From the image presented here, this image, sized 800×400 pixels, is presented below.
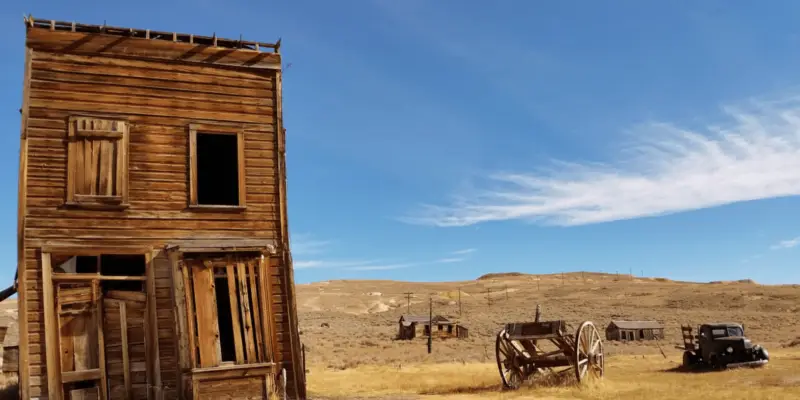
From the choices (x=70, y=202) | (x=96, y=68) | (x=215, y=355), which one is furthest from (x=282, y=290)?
(x=96, y=68)

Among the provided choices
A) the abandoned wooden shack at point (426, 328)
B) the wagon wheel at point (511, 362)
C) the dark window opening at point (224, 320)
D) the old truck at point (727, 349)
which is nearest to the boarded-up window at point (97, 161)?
the dark window opening at point (224, 320)

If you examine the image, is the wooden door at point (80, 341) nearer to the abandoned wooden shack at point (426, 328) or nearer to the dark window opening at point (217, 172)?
the dark window opening at point (217, 172)

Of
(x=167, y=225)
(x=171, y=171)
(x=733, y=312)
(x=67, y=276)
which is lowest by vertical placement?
(x=733, y=312)

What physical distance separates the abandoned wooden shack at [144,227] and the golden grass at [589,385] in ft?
12.9

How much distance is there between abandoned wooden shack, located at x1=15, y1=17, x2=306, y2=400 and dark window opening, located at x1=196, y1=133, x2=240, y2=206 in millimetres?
1918

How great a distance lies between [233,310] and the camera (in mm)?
13711

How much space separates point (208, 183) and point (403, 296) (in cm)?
7076

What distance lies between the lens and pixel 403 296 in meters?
87.3

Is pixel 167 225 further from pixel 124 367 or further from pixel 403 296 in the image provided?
pixel 403 296

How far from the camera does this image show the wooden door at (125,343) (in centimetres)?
1360

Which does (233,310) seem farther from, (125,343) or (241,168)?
(241,168)

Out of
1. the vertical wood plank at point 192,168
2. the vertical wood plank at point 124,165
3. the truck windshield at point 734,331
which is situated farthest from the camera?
the truck windshield at point 734,331

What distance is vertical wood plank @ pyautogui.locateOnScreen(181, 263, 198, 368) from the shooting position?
13219 millimetres

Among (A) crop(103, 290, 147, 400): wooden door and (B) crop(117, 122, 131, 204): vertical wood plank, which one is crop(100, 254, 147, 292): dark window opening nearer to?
(A) crop(103, 290, 147, 400): wooden door
